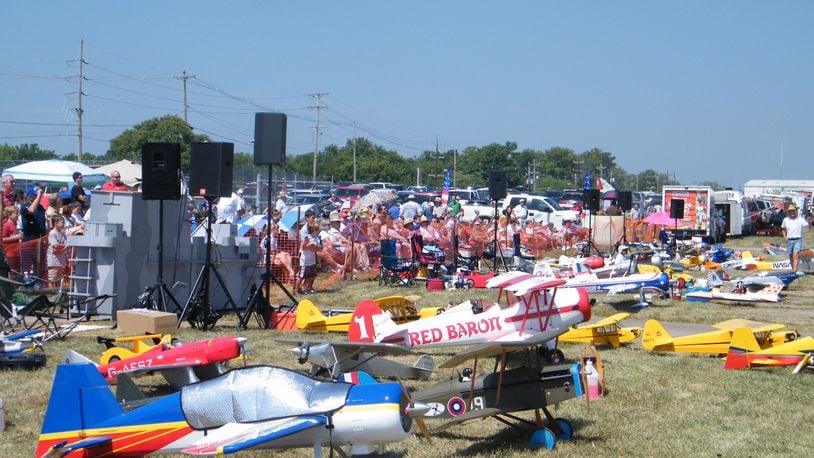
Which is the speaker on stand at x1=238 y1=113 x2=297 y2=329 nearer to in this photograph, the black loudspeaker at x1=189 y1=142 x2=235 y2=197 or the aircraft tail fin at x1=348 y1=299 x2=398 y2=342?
the black loudspeaker at x1=189 y1=142 x2=235 y2=197

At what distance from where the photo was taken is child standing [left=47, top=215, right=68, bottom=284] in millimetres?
14242

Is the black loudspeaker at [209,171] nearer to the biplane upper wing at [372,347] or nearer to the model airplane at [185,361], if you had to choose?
the model airplane at [185,361]

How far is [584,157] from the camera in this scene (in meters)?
143

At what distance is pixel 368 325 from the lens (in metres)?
9.72

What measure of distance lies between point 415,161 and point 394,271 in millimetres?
101114

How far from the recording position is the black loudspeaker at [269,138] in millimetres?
13312

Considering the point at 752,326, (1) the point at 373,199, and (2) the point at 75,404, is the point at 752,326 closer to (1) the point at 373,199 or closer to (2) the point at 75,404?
(2) the point at 75,404

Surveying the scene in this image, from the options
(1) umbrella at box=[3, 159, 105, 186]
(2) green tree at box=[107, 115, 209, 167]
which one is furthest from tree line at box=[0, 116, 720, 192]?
(1) umbrella at box=[3, 159, 105, 186]

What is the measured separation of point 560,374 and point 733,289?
38.3 ft

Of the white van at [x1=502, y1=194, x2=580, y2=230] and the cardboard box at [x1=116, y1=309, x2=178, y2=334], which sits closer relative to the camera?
the cardboard box at [x1=116, y1=309, x2=178, y2=334]

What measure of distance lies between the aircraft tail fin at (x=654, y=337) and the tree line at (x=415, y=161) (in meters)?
45.4

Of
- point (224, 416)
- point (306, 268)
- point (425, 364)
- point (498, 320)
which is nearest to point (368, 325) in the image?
point (425, 364)

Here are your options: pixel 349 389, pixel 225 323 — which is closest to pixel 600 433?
pixel 349 389

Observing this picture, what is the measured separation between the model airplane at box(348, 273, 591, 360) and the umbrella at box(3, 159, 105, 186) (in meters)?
21.2
